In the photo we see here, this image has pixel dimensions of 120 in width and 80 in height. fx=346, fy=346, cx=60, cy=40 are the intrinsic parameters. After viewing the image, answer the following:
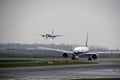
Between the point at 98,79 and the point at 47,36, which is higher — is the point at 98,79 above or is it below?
below

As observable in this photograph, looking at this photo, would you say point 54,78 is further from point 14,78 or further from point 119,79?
point 119,79

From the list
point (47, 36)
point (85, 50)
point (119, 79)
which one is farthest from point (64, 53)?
point (119, 79)

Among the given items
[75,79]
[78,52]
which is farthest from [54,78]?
[78,52]

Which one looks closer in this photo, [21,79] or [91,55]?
[21,79]

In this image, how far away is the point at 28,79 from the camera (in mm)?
40375

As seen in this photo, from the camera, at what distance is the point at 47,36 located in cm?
16425

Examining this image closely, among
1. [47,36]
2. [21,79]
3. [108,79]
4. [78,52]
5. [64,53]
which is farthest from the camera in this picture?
[47,36]

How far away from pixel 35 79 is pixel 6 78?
353cm

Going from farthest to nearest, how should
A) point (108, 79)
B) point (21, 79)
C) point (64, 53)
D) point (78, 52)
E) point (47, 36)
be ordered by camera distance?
point (47, 36), point (64, 53), point (78, 52), point (108, 79), point (21, 79)

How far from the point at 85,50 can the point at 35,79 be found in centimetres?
7247

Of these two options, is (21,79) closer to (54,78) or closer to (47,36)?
(54,78)

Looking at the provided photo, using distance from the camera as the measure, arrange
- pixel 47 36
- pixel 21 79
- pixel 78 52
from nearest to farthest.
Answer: pixel 21 79 < pixel 78 52 < pixel 47 36

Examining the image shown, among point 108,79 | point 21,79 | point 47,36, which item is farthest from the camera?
point 47,36

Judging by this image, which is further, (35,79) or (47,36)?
(47,36)
